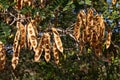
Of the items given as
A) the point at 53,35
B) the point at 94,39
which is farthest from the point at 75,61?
the point at 53,35

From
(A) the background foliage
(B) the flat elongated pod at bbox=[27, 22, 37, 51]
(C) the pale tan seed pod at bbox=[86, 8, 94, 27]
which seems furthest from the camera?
(A) the background foliage

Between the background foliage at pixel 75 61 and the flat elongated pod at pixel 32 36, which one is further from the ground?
the flat elongated pod at pixel 32 36

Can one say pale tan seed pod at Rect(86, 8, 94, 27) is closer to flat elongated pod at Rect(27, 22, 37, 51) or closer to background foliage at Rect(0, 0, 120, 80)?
flat elongated pod at Rect(27, 22, 37, 51)

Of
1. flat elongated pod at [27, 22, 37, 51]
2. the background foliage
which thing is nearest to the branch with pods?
flat elongated pod at [27, 22, 37, 51]

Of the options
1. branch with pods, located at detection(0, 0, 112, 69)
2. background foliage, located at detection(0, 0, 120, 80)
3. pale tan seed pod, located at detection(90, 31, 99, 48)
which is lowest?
background foliage, located at detection(0, 0, 120, 80)

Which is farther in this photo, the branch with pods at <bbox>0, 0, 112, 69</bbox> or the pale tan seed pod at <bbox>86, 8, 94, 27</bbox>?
the pale tan seed pod at <bbox>86, 8, 94, 27</bbox>

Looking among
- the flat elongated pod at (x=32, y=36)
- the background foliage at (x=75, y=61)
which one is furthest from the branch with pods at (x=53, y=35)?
the background foliage at (x=75, y=61)

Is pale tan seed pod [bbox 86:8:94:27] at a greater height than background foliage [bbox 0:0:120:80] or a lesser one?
greater

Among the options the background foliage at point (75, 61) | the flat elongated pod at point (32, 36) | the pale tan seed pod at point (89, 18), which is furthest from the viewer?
the background foliage at point (75, 61)

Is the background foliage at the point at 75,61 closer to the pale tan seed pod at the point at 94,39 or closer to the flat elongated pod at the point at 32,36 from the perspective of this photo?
the pale tan seed pod at the point at 94,39

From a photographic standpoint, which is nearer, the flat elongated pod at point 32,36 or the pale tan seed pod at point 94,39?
the flat elongated pod at point 32,36

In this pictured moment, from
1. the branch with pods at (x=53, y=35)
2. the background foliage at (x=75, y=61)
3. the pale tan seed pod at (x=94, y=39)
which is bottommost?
the background foliage at (x=75, y=61)

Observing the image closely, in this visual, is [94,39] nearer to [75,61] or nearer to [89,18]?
[89,18]
